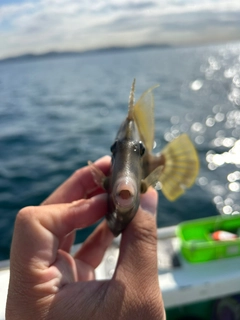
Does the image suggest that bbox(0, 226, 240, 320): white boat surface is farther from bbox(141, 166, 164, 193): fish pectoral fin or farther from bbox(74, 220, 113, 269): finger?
bbox(141, 166, 164, 193): fish pectoral fin

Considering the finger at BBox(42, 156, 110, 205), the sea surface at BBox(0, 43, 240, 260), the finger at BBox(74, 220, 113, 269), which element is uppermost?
the sea surface at BBox(0, 43, 240, 260)

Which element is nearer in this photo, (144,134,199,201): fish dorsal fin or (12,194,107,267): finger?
(12,194,107,267): finger

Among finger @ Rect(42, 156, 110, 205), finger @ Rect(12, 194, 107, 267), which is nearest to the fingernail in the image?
finger @ Rect(12, 194, 107, 267)

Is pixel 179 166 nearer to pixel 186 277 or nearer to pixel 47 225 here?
pixel 186 277

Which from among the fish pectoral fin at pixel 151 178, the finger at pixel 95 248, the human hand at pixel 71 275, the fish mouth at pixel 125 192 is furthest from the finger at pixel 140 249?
the finger at pixel 95 248

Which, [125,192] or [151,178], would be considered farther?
[151,178]

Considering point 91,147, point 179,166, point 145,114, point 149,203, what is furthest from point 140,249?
point 91,147

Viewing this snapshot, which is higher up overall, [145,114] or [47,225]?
[145,114]
